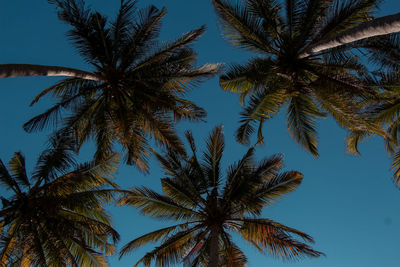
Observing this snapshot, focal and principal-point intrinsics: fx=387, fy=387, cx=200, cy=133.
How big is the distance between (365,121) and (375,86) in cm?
126

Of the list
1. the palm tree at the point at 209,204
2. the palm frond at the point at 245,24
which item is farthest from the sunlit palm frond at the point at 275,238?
the palm frond at the point at 245,24

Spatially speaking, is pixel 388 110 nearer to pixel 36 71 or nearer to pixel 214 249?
pixel 214 249

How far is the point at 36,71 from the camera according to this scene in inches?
364

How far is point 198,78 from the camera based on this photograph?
1312 cm

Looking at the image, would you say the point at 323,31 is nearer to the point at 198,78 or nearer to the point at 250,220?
the point at 198,78

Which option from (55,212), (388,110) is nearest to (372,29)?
(388,110)

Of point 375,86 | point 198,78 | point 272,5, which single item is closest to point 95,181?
point 198,78

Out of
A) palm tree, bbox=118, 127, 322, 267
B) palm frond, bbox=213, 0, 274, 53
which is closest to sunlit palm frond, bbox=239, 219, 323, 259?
palm tree, bbox=118, 127, 322, 267

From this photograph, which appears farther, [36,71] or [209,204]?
[209,204]

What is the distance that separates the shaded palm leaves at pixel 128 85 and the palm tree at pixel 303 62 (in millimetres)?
1534

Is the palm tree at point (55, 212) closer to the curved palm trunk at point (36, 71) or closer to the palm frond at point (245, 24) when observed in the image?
the curved palm trunk at point (36, 71)

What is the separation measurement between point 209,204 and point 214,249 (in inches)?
64.7

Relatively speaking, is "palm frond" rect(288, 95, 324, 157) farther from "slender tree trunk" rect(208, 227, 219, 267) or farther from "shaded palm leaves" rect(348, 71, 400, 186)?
"slender tree trunk" rect(208, 227, 219, 267)

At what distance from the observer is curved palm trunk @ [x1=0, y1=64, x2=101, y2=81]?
8273mm
